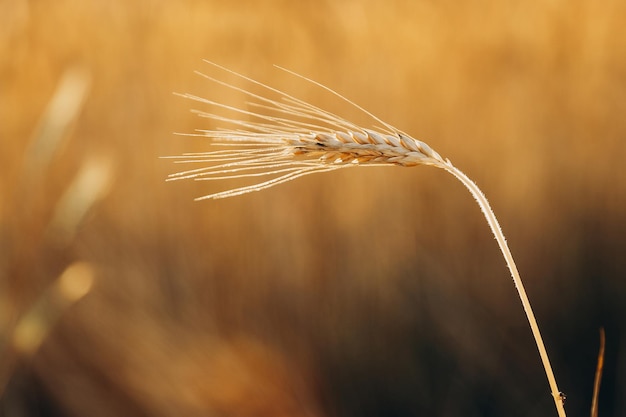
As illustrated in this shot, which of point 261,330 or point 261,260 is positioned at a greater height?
point 261,260

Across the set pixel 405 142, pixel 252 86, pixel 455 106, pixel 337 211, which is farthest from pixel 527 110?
pixel 405 142

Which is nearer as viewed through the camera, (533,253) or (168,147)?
(533,253)

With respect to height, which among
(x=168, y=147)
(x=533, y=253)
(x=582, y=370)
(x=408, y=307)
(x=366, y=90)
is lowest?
(x=582, y=370)

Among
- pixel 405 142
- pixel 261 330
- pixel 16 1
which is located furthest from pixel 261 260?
pixel 405 142

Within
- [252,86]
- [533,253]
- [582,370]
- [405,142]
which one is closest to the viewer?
[405,142]

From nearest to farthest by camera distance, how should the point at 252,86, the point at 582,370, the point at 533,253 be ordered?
the point at 582,370
the point at 533,253
the point at 252,86

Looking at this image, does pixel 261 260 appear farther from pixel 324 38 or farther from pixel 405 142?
pixel 405 142

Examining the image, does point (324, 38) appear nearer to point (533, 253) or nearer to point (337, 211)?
point (337, 211)
